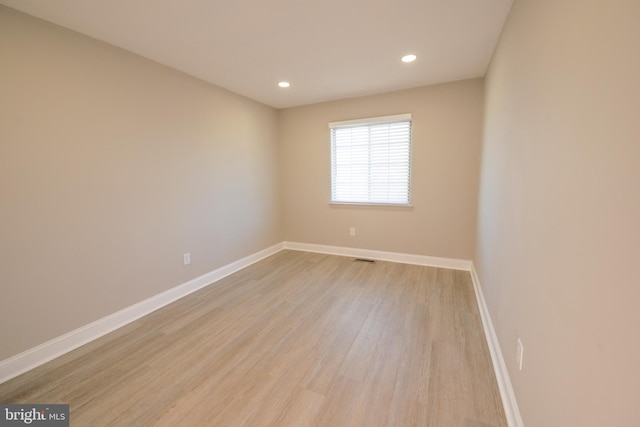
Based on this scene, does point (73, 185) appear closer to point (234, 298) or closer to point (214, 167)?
point (214, 167)

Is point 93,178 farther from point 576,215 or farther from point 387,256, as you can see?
point 387,256

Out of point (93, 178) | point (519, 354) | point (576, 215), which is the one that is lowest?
point (519, 354)

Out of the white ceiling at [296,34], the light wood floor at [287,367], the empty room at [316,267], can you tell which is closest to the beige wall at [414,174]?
the empty room at [316,267]

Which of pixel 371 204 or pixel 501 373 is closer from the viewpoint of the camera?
pixel 501 373

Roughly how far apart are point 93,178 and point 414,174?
3505 millimetres

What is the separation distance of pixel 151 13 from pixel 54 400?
2.56m

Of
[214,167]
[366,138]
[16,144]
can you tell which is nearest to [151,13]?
[16,144]

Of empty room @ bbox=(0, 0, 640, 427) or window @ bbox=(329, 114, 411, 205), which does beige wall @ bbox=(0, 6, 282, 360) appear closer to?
empty room @ bbox=(0, 0, 640, 427)

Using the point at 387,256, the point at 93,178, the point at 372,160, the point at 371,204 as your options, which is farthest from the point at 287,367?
the point at 372,160

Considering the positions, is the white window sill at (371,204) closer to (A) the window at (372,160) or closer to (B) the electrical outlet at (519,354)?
(A) the window at (372,160)

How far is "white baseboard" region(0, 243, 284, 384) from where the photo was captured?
1768 millimetres

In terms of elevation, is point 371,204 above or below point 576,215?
below
